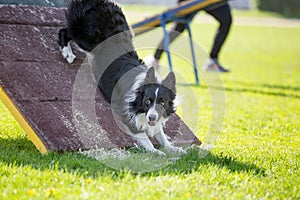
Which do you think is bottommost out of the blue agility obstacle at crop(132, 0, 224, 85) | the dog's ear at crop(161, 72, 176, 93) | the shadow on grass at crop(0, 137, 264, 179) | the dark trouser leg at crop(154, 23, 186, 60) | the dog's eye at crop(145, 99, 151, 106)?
the dark trouser leg at crop(154, 23, 186, 60)

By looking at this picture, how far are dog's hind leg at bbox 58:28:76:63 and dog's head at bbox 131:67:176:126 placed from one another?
0.98m

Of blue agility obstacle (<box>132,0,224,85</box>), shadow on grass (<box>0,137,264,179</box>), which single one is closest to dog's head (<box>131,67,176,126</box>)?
shadow on grass (<box>0,137,264,179</box>)

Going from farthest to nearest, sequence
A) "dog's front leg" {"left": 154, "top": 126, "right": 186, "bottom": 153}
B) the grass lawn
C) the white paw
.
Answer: the white paw
"dog's front leg" {"left": 154, "top": 126, "right": 186, "bottom": 153}
the grass lawn

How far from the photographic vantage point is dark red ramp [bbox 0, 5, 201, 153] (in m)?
4.49

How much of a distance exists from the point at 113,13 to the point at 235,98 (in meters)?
3.79

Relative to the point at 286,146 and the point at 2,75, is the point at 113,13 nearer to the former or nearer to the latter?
the point at 2,75

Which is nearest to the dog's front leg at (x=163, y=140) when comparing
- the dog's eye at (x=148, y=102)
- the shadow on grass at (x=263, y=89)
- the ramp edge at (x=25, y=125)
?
the dog's eye at (x=148, y=102)

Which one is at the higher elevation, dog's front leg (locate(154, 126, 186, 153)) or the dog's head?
the dog's head

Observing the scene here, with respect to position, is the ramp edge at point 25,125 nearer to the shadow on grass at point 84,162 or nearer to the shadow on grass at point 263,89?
the shadow on grass at point 84,162

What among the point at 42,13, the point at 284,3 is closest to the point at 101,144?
the point at 42,13

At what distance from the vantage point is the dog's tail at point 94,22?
5.85m

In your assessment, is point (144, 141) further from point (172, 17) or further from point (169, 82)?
point (172, 17)

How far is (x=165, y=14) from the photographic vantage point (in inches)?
362

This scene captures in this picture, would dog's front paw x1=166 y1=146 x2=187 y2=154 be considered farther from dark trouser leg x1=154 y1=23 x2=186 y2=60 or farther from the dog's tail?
dark trouser leg x1=154 y1=23 x2=186 y2=60
